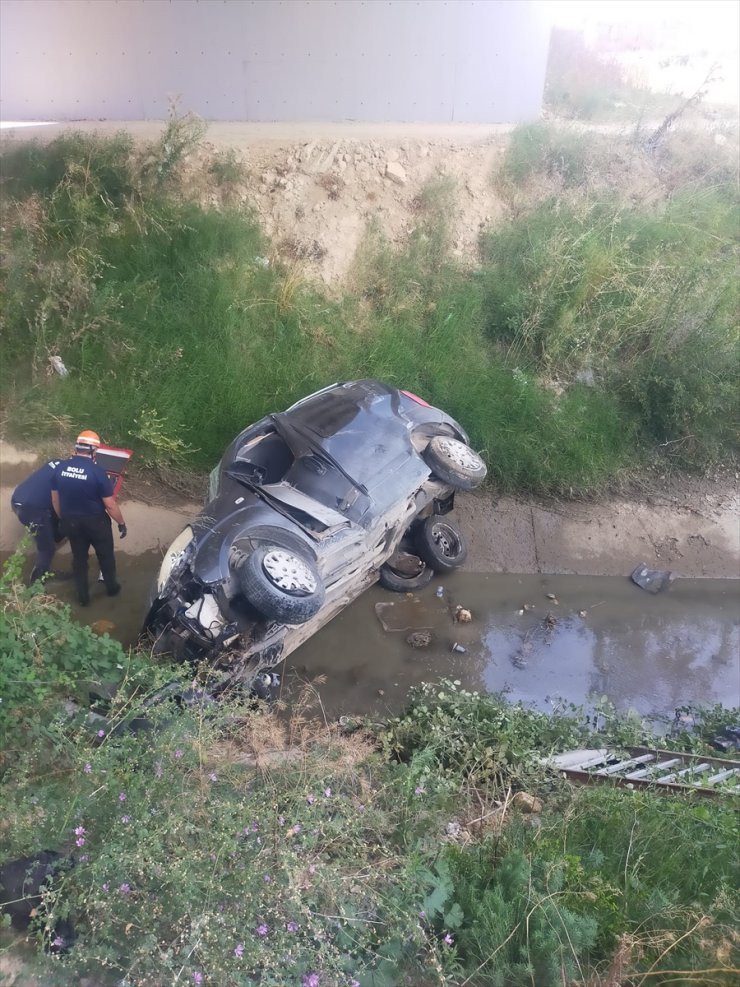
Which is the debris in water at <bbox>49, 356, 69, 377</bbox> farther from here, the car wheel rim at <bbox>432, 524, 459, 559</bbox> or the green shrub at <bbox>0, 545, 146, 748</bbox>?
the car wheel rim at <bbox>432, 524, 459, 559</bbox>

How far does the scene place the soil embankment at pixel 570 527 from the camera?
7.10 m

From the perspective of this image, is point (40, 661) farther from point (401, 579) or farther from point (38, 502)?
point (401, 579)

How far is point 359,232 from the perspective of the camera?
915 centimetres

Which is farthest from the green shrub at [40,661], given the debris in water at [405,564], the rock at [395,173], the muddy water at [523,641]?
the rock at [395,173]

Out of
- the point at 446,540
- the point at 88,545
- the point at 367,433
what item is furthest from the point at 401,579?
the point at 88,545

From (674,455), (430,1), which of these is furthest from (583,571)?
(430,1)

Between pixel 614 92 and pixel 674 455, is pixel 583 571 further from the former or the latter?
pixel 614 92

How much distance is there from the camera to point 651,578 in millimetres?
7160

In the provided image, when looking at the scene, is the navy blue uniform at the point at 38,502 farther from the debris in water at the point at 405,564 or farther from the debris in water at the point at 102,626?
the debris in water at the point at 405,564

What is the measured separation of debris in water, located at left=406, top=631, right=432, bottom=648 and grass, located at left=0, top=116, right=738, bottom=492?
2.36m

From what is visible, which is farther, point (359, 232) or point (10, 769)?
point (359, 232)

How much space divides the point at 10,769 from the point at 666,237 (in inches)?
384

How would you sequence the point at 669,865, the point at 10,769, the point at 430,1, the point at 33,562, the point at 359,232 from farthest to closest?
the point at 430,1
the point at 359,232
the point at 33,562
the point at 669,865
the point at 10,769

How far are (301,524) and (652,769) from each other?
3.06 m
